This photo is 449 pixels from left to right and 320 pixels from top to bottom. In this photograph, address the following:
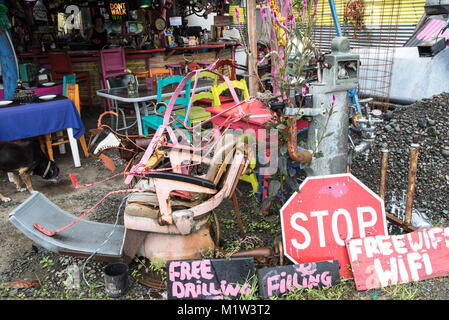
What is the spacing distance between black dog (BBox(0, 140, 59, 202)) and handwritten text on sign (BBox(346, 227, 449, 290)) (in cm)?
367

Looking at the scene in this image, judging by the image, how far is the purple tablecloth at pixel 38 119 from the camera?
4.46 metres

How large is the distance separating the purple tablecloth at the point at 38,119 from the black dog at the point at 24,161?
0.37m

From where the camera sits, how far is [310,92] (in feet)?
9.32

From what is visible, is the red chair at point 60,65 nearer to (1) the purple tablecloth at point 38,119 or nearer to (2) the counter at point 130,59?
(2) the counter at point 130,59

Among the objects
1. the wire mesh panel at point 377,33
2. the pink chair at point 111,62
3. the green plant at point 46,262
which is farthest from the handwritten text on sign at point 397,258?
the pink chair at point 111,62

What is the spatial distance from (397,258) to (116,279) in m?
1.98

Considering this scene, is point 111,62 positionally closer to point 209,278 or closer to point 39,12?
point 39,12

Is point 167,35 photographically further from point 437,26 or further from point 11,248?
point 11,248

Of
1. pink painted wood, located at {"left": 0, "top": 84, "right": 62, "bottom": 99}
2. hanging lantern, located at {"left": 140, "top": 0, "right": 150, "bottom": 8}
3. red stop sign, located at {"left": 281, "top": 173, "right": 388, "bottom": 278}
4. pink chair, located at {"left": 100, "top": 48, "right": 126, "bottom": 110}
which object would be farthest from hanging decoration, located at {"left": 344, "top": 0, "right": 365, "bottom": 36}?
red stop sign, located at {"left": 281, "top": 173, "right": 388, "bottom": 278}

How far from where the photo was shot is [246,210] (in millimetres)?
3795

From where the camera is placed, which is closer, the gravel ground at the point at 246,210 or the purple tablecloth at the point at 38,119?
the gravel ground at the point at 246,210

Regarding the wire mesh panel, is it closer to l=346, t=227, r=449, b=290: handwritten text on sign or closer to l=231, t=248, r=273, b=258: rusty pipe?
l=346, t=227, r=449, b=290: handwritten text on sign

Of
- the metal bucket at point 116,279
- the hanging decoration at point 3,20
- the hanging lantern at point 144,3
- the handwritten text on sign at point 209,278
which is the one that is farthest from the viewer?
the hanging lantern at point 144,3

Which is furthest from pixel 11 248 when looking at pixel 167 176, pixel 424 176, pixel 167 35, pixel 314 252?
pixel 167 35
